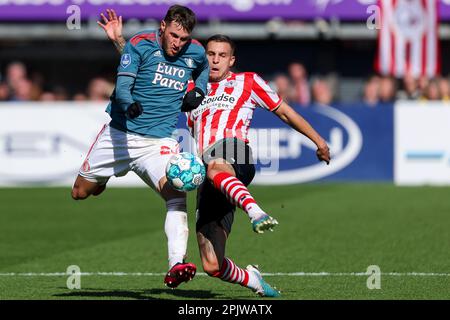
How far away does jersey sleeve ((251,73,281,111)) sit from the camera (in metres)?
9.42

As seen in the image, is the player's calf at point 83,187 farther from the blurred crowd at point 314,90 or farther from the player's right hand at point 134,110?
the blurred crowd at point 314,90

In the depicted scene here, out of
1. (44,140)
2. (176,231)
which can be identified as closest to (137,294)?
(176,231)

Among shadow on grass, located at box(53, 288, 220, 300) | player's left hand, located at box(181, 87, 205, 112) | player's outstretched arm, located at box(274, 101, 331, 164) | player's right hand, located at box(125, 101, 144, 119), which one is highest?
player's left hand, located at box(181, 87, 205, 112)

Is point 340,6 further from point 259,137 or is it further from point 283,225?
point 283,225

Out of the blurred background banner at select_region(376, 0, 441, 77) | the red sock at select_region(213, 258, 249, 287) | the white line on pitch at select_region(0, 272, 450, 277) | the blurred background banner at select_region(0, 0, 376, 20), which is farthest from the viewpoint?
the blurred background banner at select_region(0, 0, 376, 20)

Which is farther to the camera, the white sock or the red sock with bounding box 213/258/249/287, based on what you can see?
the red sock with bounding box 213/258/249/287

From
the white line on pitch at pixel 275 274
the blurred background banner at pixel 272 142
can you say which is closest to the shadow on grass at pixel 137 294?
the white line on pitch at pixel 275 274

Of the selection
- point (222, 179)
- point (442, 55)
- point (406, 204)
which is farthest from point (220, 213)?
point (442, 55)

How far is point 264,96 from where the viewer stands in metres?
9.47

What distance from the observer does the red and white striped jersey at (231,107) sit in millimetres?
9461

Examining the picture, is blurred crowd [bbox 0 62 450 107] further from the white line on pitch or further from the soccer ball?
the soccer ball

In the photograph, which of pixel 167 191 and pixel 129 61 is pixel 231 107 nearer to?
pixel 167 191

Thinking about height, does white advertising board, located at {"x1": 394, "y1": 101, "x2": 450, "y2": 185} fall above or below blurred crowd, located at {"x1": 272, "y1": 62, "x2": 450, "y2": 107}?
below

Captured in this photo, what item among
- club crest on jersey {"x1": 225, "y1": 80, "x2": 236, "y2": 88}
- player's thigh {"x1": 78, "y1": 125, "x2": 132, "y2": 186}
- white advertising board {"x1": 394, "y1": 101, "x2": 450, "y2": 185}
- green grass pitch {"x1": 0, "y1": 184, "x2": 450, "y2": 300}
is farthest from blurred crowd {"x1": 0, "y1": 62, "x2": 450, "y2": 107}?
player's thigh {"x1": 78, "y1": 125, "x2": 132, "y2": 186}
